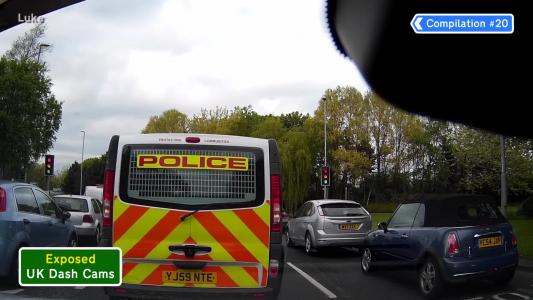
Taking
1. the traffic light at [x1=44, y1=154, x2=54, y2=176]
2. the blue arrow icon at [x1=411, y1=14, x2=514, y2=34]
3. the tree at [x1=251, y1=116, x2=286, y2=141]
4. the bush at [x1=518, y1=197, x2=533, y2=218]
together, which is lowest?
the bush at [x1=518, y1=197, x2=533, y2=218]

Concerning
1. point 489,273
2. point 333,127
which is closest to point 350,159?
point 333,127

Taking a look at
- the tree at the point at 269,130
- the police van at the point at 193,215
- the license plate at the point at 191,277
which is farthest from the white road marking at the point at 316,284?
the tree at the point at 269,130

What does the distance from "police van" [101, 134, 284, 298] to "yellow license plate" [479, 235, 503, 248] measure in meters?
3.51

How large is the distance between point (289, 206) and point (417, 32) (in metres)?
Answer: 40.9

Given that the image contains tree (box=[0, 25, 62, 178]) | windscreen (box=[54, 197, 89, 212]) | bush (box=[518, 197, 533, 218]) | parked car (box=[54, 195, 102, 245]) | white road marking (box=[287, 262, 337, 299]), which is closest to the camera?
white road marking (box=[287, 262, 337, 299])

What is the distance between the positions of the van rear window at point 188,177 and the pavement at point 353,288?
187cm

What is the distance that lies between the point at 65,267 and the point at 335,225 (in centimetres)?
968

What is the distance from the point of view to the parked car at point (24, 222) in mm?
7211

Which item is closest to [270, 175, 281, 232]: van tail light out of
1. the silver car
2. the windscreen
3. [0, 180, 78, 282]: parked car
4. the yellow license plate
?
the yellow license plate

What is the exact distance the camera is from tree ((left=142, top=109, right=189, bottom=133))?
56438mm

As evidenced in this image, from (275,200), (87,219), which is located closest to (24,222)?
(275,200)

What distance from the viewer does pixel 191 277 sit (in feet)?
17.5

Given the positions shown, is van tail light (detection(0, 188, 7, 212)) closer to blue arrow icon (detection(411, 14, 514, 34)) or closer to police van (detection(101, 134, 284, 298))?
→ police van (detection(101, 134, 284, 298))

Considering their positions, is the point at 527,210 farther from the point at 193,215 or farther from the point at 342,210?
the point at 193,215
